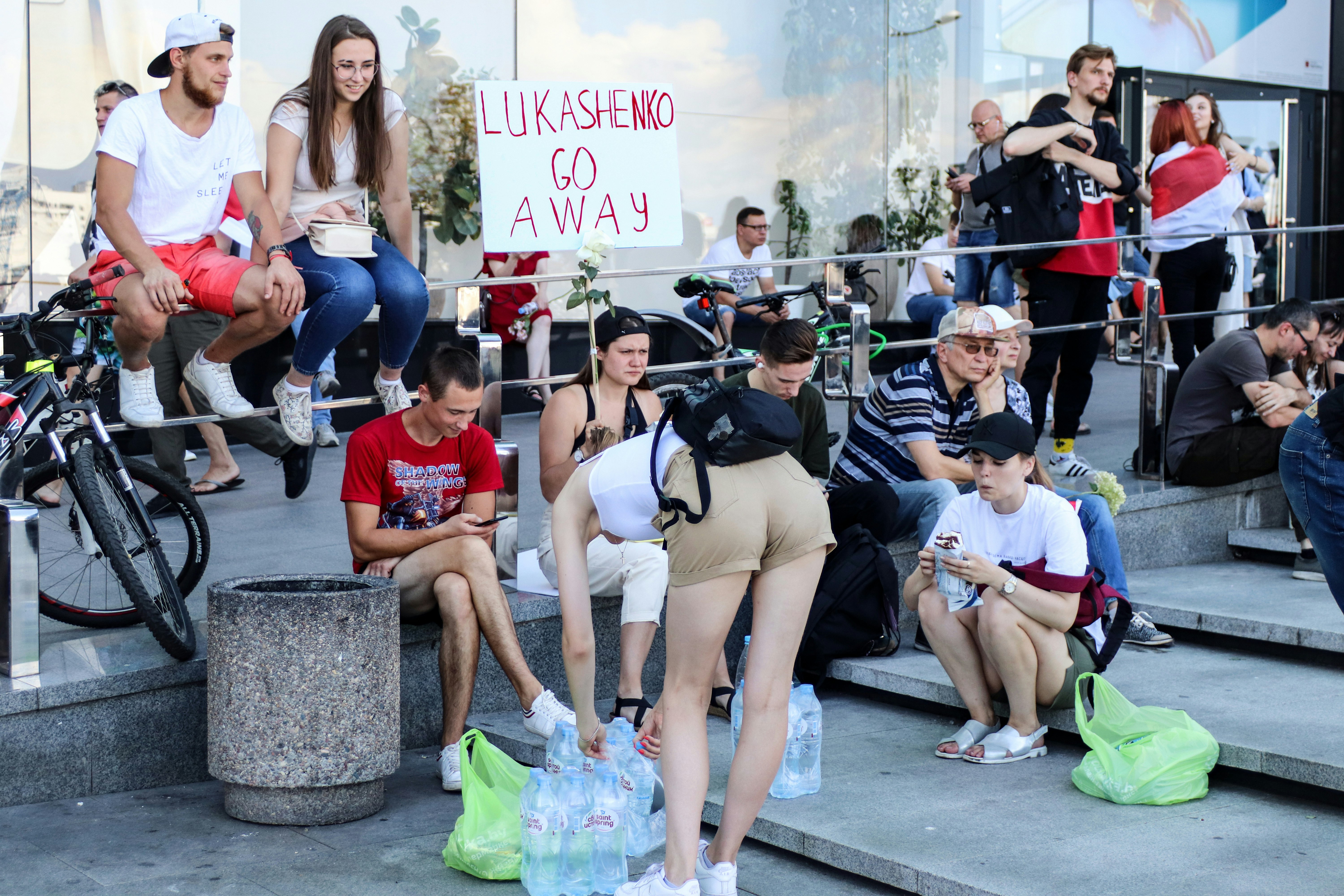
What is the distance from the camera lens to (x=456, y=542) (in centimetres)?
475

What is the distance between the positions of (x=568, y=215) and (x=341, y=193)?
32.6 inches

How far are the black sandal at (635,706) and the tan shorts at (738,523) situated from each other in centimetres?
102

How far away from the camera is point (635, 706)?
4.54 metres

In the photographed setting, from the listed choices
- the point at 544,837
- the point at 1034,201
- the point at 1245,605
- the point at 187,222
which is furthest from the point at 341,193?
the point at 1245,605

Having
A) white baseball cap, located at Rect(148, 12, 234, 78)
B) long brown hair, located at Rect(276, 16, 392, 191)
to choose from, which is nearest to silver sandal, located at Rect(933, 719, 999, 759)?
long brown hair, located at Rect(276, 16, 392, 191)

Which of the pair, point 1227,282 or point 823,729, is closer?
point 823,729

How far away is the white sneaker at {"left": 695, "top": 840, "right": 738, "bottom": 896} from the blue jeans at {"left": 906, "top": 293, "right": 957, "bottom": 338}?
649 cm

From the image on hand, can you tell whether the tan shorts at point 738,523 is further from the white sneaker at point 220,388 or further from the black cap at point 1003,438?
the white sneaker at point 220,388

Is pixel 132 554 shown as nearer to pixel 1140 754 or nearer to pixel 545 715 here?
pixel 545 715

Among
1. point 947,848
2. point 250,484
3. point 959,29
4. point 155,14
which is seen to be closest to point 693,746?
point 947,848

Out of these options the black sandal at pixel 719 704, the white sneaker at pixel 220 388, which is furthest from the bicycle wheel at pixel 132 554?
the black sandal at pixel 719 704

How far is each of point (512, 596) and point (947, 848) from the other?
2013mm

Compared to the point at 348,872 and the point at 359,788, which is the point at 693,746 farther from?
the point at 359,788

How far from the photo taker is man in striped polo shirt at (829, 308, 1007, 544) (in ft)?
18.6
